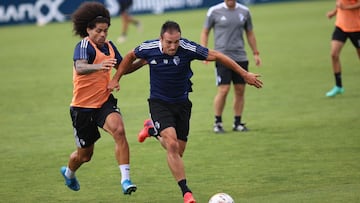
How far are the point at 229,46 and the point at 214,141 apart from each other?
1.92m

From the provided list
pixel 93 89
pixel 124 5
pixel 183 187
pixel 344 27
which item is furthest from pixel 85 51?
pixel 124 5

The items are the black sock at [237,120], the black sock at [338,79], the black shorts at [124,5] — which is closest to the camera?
the black sock at [237,120]

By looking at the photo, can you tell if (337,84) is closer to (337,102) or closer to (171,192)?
(337,102)

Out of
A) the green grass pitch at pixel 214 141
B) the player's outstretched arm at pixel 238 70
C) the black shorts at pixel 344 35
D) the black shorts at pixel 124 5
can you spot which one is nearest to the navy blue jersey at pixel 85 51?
the player's outstretched arm at pixel 238 70

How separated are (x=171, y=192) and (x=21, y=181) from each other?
242 centimetres

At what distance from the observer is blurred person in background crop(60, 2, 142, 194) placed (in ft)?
33.3

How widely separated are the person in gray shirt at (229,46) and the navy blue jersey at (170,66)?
16.1 feet

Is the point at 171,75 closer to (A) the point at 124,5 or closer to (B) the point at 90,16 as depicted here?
(B) the point at 90,16

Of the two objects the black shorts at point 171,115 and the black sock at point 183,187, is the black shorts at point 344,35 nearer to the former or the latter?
the black shorts at point 171,115

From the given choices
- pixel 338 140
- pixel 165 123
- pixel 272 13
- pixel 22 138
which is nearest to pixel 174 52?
pixel 165 123

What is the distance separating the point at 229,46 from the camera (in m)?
15.4

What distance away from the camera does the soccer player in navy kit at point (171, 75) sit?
10047 mm

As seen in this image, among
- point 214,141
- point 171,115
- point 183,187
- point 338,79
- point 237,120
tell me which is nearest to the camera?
point 183,187

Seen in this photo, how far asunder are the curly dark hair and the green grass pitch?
7.46ft
